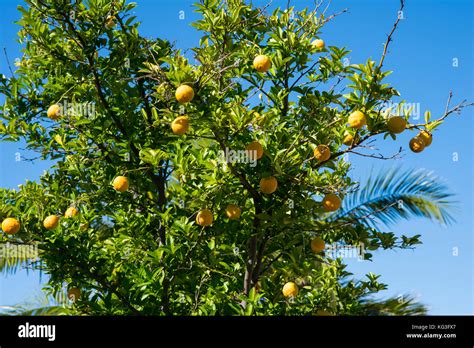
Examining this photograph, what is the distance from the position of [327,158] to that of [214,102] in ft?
2.78

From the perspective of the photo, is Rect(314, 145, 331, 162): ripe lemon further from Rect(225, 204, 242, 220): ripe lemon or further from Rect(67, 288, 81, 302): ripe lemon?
Rect(67, 288, 81, 302): ripe lemon

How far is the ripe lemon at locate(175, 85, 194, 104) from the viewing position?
3.60 m

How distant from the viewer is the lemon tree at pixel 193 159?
3.93 meters

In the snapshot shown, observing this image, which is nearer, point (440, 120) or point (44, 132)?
point (440, 120)

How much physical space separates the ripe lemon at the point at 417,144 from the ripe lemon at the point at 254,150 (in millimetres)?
996

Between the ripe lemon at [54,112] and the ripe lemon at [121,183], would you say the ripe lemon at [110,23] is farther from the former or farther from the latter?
the ripe lemon at [121,183]

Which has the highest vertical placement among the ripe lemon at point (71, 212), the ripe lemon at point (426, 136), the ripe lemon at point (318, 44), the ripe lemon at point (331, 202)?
the ripe lemon at point (318, 44)

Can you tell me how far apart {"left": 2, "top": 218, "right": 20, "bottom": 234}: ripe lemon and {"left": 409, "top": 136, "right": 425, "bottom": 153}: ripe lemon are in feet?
9.12

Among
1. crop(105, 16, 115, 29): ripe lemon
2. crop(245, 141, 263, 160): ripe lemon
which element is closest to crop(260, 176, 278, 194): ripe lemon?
crop(245, 141, 263, 160): ripe lemon

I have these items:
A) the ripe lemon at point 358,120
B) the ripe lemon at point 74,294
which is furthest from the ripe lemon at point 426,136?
the ripe lemon at point 74,294

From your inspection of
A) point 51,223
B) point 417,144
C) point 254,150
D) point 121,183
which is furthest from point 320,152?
point 51,223
